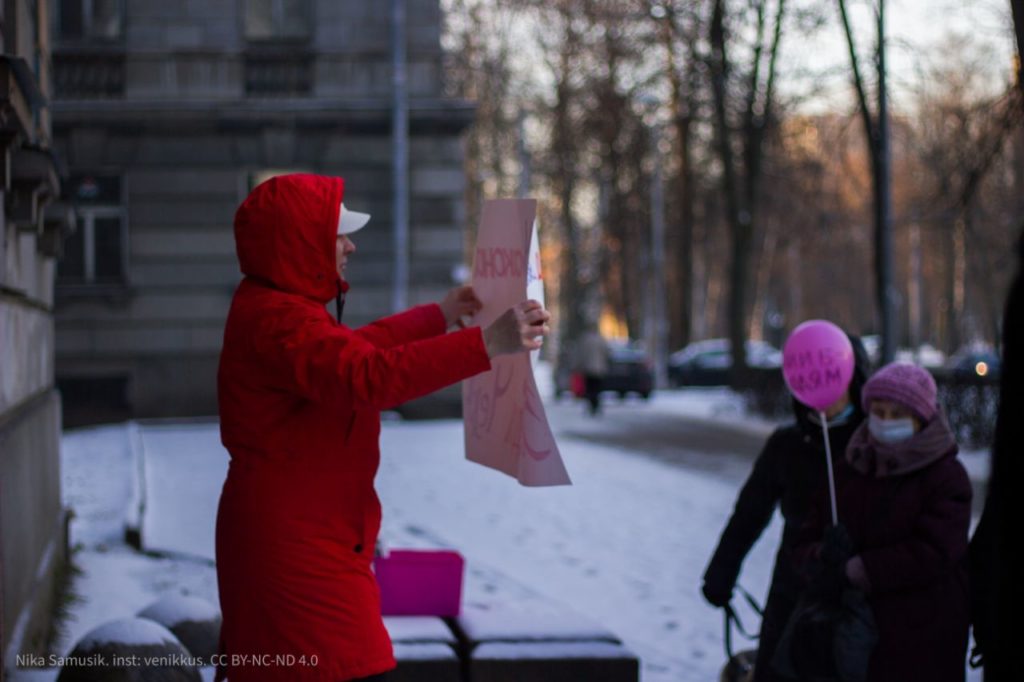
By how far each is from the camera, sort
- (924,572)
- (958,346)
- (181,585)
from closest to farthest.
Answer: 1. (924,572)
2. (181,585)
3. (958,346)

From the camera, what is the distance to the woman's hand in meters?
4.20

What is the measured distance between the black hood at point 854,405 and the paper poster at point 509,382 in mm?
1157

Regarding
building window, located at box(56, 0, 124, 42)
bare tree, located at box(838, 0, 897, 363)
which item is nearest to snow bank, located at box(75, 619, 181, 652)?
bare tree, located at box(838, 0, 897, 363)

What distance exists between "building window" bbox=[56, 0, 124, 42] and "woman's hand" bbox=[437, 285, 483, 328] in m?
20.0

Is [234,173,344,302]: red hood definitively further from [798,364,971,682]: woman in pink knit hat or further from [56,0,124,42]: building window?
[56,0,124,42]: building window

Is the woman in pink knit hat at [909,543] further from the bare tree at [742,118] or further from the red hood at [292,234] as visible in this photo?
the bare tree at [742,118]

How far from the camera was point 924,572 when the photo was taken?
4227mm

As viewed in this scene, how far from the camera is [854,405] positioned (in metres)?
4.83

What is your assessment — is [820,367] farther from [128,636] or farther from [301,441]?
[128,636]

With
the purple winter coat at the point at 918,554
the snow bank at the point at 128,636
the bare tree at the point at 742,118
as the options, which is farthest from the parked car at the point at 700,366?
the purple winter coat at the point at 918,554

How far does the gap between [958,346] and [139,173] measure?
50667 mm

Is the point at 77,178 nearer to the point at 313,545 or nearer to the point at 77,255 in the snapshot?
the point at 77,255

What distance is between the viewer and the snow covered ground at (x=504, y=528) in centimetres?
833

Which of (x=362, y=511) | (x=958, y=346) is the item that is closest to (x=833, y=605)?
(x=362, y=511)
